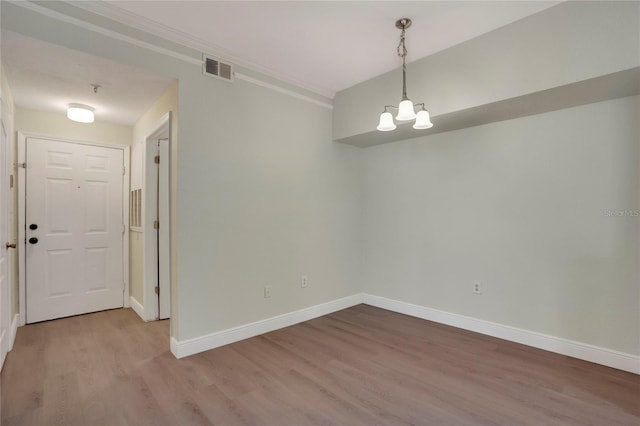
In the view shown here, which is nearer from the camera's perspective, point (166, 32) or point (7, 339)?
point (166, 32)

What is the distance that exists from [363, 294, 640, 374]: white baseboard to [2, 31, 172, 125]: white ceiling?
11.6 feet

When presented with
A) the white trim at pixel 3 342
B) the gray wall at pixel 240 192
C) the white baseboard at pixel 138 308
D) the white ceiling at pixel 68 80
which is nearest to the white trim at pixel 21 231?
the white ceiling at pixel 68 80

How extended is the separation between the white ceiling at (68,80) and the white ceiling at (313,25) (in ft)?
1.24

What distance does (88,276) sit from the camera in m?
3.84

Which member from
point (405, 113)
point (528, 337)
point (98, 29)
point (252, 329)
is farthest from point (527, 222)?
point (98, 29)

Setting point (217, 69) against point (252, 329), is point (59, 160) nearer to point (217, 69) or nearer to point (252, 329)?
point (217, 69)

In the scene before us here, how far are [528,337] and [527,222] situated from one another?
1068mm

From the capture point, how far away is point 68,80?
8.92 ft

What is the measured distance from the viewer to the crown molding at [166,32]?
7.40 feet

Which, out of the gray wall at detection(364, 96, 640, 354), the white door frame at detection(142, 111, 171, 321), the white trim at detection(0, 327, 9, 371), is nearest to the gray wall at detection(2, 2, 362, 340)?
the gray wall at detection(364, 96, 640, 354)

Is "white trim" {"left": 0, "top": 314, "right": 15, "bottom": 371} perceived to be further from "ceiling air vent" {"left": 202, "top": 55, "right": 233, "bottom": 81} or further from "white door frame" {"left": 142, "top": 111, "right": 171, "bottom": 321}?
"ceiling air vent" {"left": 202, "top": 55, "right": 233, "bottom": 81}

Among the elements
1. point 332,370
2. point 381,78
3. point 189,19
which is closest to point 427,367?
point 332,370

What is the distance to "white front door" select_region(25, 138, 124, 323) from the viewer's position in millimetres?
3514

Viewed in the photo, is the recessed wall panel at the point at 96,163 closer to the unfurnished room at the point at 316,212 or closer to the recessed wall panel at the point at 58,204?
the unfurnished room at the point at 316,212
